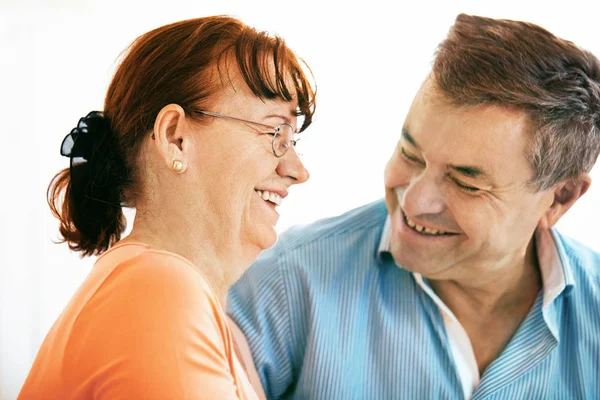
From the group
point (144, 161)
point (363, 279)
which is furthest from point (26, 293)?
point (144, 161)

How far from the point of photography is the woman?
41.1 inches

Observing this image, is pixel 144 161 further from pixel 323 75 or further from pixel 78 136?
pixel 323 75

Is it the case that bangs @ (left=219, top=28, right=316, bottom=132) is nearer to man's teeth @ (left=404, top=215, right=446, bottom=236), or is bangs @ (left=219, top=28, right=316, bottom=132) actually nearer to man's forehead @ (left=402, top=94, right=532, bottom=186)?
man's forehead @ (left=402, top=94, right=532, bottom=186)

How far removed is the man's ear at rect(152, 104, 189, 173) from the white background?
1.19 m

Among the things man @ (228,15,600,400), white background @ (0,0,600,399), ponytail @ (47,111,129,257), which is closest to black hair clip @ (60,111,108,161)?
ponytail @ (47,111,129,257)

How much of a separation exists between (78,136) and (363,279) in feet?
2.69

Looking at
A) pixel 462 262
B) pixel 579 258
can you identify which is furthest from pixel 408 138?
pixel 579 258

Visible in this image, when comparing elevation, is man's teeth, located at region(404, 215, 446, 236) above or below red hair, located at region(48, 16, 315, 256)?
below

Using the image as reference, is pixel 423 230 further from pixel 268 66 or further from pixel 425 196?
pixel 268 66

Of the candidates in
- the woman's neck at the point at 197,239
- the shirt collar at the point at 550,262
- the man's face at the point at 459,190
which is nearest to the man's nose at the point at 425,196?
the man's face at the point at 459,190

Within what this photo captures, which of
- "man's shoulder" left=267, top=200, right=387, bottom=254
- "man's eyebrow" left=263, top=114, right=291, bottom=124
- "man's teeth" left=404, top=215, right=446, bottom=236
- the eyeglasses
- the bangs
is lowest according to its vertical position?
"man's shoulder" left=267, top=200, right=387, bottom=254

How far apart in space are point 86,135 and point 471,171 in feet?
2.61

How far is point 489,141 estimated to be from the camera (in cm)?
150

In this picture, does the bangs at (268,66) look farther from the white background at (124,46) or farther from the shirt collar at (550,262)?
the white background at (124,46)
